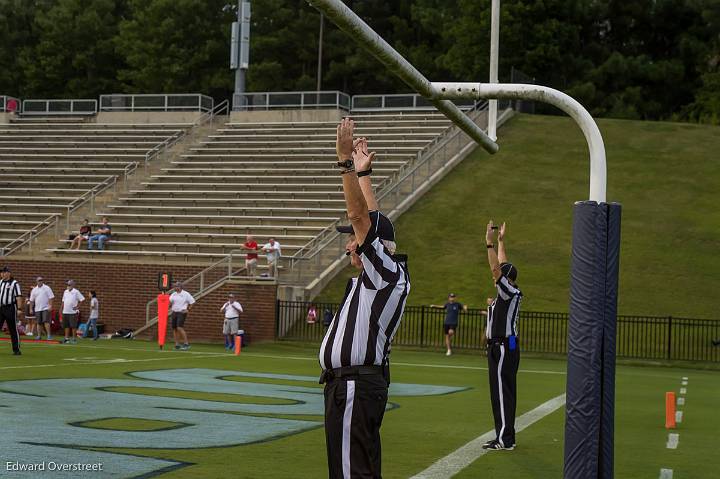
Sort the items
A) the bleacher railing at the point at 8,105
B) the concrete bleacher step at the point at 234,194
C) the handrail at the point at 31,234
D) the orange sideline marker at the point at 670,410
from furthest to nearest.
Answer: the bleacher railing at the point at 8,105 → the concrete bleacher step at the point at 234,194 → the handrail at the point at 31,234 → the orange sideline marker at the point at 670,410

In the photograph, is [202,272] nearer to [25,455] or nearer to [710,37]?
[25,455]

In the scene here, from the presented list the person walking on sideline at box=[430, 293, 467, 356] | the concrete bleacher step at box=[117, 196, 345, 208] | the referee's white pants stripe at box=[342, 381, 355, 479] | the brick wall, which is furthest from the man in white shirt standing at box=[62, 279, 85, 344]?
the referee's white pants stripe at box=[342, 381, 355, 479]

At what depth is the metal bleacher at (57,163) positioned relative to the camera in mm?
37875

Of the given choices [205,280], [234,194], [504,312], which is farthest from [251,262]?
[504,312]

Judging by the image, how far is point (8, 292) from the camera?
20.3 meters

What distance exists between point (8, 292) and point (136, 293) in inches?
429

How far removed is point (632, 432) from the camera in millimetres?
12367

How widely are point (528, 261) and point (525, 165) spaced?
863 cm

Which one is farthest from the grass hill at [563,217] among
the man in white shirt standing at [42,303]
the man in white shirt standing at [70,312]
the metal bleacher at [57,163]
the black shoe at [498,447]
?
the black shoe at [498,447]

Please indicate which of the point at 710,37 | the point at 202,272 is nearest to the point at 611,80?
the point at 710,37

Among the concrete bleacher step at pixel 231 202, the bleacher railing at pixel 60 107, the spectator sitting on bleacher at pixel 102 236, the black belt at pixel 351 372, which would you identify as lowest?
the black belt at pixel 351 372

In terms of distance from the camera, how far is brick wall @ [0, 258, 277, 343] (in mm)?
29281

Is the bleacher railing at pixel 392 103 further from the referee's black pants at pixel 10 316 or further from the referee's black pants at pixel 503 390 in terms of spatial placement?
the referee's black pants at pixel 503 390

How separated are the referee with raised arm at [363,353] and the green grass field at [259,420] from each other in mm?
2716
